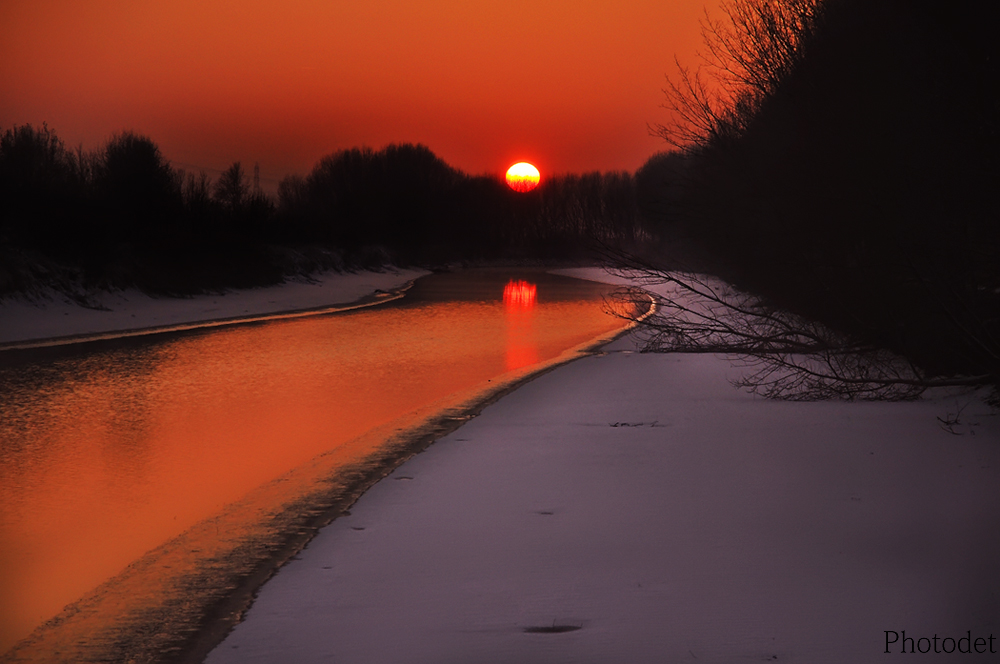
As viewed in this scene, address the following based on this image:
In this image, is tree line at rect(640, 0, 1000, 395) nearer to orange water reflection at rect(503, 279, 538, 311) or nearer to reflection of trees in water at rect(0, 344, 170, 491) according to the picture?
reflection of trees in water at rect(0, 344, 170, 491)

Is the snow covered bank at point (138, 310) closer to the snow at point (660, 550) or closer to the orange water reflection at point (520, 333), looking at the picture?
the orange water reflection at point (520, 333)

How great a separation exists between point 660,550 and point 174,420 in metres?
7.52

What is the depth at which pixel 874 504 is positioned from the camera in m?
6.14

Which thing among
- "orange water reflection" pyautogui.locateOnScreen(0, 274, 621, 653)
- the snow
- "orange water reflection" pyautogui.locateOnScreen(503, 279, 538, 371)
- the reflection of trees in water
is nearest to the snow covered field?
the snow

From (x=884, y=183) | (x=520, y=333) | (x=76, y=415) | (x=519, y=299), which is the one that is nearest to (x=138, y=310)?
(x=520, y=333)

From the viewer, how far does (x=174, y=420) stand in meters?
10.7

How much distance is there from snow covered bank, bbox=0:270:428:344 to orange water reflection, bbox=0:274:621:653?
3884 mm

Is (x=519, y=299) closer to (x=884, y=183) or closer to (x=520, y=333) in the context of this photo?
(x=520, y=333)

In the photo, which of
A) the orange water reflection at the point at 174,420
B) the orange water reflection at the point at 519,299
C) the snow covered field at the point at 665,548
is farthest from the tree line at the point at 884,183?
the orange water reflection at the point at 519,299

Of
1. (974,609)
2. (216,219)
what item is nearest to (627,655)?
(974,609)

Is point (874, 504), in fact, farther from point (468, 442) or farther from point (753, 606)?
point (468, 442)

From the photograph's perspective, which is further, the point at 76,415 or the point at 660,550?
the point at 76,415

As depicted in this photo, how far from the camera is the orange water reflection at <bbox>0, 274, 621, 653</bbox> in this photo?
616 cm

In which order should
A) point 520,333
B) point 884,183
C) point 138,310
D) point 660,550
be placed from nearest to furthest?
point 660,550, point 884,183, point 520,333, point 138,310
